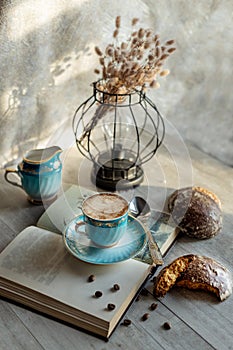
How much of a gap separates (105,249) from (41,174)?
0.26 meters

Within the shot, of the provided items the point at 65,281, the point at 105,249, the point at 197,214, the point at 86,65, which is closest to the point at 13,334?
the point at 65,281

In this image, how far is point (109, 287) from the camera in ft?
2.99

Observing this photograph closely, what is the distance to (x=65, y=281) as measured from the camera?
0.92m

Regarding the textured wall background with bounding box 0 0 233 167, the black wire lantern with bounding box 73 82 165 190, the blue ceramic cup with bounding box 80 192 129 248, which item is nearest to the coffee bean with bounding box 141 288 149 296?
the blue ceramic cup with bounding box 80 192 129 248

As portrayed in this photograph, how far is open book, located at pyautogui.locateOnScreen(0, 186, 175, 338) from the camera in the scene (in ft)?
2.85

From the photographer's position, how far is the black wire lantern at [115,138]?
1.24m

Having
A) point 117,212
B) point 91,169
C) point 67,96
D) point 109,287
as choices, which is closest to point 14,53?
point 67,96

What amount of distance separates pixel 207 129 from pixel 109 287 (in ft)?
2.35

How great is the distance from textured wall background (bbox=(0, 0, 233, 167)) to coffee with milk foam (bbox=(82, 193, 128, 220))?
1.18 ft

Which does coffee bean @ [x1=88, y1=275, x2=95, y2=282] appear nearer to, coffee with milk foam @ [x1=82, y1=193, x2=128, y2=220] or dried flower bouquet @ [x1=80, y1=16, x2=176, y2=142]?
coffee with milk foam @ [x1=82, y1=193, x2=128, y2=220]

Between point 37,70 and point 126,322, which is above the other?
point 37,70

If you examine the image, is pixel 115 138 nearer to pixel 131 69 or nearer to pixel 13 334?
pixel 131 69

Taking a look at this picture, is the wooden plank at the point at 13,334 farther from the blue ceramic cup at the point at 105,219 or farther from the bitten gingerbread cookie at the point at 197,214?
the bitten gingerbread cookie at the point at 197,214

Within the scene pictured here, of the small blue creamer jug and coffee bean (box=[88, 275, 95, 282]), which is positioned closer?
coffee bean (box=[88, 275, 95, 282])
